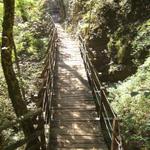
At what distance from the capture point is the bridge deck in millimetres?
9047

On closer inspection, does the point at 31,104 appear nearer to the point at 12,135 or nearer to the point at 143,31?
the point at 12,135

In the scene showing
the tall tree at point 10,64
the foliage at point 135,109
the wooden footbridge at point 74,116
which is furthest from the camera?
the foliage at point 135,109

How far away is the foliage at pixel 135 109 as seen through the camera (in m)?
9.26

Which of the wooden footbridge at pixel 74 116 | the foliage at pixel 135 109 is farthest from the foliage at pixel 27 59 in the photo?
the foliage at pixel 135 109

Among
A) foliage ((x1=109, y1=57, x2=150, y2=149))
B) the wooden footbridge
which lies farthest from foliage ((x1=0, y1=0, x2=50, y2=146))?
foliage ((x1=109, y1=57, x2=150, y2=149))

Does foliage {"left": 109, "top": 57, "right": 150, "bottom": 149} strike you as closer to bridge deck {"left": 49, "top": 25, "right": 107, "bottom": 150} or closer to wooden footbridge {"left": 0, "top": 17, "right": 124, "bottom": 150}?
wooden footbridge {"left": 0, "top": 17, "right": 124, "bottom": 150}

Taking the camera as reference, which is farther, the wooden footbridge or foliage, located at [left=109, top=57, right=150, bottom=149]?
foliage, located at [left=109, top=57, right=150, bottom=149]

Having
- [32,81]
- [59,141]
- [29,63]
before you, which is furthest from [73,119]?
[29,63]

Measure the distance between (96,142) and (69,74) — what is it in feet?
21.5

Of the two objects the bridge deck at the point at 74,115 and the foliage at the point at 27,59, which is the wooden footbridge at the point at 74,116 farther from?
the foliage at the point at 27,59

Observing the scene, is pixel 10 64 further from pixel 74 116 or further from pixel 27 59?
pixel 27 59

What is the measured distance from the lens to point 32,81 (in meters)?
17.1

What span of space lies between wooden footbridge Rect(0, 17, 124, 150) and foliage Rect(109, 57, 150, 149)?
50 cm

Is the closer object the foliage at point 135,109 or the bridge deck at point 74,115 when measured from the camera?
the bridge deck at point 74,115
